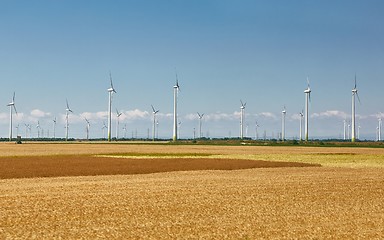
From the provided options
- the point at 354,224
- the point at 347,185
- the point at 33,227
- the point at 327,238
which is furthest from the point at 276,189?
the point at 33,227

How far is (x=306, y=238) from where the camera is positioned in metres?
19.2

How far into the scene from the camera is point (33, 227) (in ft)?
66.7

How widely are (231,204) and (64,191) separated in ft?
31.9

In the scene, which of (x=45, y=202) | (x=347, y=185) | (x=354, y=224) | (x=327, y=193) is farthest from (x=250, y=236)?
(x=347, y=185)

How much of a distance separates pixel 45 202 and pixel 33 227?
627cm

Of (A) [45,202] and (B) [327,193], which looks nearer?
(A) [45,202]

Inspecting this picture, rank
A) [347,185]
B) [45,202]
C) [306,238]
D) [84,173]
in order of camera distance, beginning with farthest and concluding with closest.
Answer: [84,173], [347,185], [45,202], [306,238]

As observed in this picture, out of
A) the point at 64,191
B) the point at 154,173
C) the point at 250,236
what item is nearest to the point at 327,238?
the point at 250,236

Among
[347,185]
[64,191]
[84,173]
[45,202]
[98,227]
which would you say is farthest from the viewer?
[84,173]

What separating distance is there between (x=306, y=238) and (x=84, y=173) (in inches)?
1144

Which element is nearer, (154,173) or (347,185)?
(347,185)

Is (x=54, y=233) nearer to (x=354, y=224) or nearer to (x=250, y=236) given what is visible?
(x=250, y=236)

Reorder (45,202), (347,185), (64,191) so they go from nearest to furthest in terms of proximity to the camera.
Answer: (45,202) → (64,191) → (347,185)

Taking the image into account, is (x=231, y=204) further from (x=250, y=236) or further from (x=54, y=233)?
(x=54, y=233)
